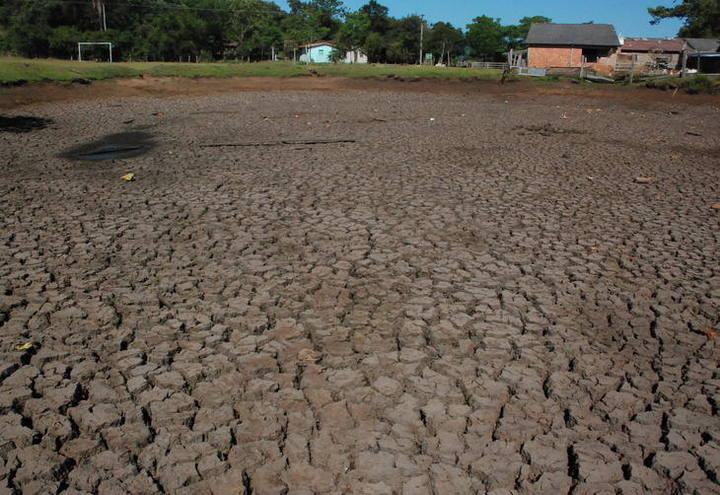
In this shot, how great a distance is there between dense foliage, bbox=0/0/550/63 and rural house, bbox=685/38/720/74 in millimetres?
21066

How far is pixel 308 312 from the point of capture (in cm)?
380

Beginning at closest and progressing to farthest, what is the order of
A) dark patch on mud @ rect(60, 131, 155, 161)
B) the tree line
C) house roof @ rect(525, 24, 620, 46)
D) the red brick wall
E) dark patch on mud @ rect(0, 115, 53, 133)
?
dark patch on mud @ rect(60, 131, 155, 161) < dark patch on mud @ rect(0, 115, 53, 133) < the tree line < the red brick wall < house roof @ rect(525, 24, 620, 46)

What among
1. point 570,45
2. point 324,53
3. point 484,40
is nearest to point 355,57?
point 324,53

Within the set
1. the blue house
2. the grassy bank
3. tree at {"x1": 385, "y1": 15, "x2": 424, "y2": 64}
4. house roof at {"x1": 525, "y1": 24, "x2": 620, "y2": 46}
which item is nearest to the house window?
house roof at {"x1": 525, "y1": 24, "x2": 620, "y2": 46}

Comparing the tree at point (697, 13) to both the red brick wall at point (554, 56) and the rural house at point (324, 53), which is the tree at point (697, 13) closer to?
the red brick wall at point (554, 56)

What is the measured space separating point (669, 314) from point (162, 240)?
407 cm

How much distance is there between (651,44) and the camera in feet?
206

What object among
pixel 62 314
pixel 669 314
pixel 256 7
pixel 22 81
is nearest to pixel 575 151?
pixel 669 314

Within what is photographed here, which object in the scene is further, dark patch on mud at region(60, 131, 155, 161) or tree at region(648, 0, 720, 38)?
tree at region(648, 0, 720, 38)

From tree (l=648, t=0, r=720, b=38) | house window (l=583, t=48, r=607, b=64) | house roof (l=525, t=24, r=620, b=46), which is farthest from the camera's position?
house window (l=583, t=48, r=607, b=64)

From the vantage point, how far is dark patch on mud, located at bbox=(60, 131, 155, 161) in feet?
28.6

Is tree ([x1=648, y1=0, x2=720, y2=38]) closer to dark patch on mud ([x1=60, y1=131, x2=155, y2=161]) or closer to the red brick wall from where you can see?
the red brick wall

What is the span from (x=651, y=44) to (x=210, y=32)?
47652mm

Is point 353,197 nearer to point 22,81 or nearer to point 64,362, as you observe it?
point 64,362
